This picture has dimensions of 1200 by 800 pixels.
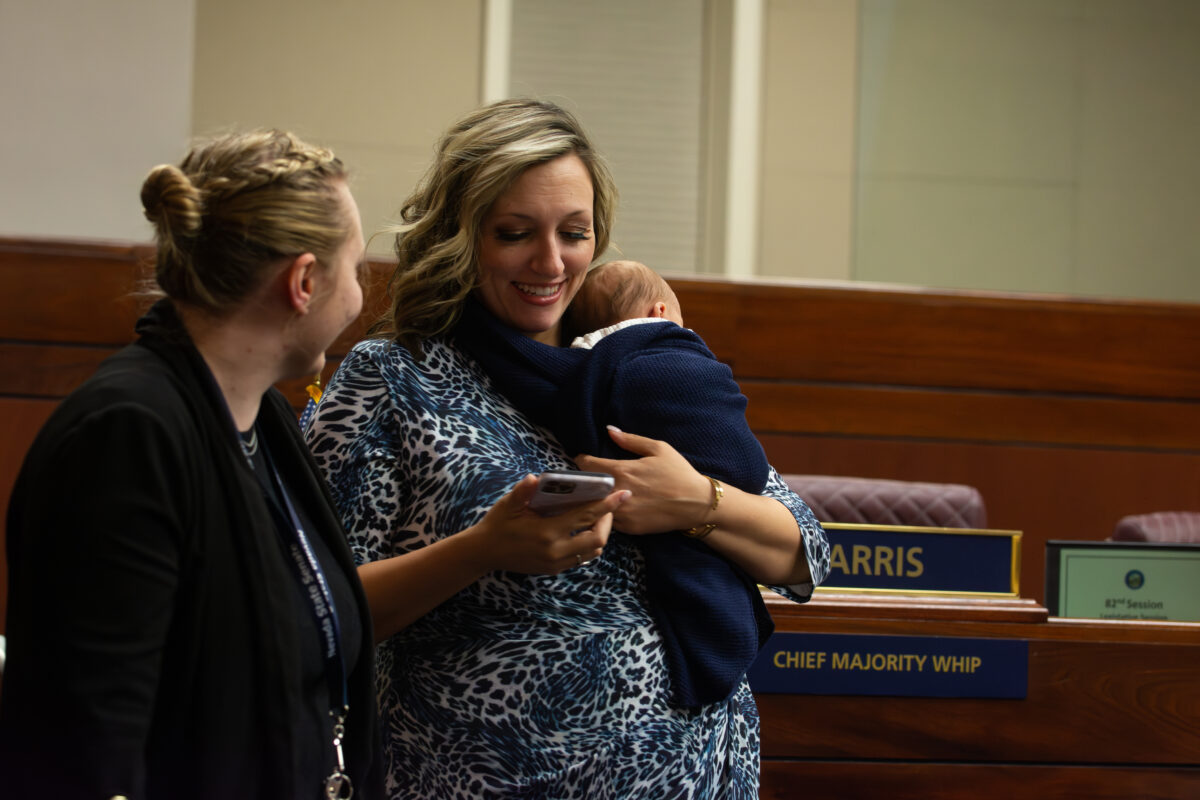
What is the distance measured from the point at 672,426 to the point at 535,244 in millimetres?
263

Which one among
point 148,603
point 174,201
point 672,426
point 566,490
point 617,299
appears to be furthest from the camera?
point 617,299

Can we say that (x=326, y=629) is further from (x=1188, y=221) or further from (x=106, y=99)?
(x=1188, y=221)

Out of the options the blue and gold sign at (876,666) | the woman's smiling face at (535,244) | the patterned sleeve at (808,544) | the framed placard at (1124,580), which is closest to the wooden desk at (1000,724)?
the blue and gold sign at (876,666)

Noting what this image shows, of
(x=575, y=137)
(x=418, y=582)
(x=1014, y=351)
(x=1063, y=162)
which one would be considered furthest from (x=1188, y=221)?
(x=418, y=582)

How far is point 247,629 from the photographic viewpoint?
83 cm

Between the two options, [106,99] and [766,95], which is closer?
[106,99]

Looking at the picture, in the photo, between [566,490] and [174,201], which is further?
[566,490]

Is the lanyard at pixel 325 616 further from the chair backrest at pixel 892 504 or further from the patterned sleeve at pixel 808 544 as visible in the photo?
the chair backrest at pixel 892 504

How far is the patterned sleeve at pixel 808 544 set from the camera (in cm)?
132

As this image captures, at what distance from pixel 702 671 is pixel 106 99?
2.95m

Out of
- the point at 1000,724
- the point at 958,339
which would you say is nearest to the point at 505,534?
the point at 1000,724

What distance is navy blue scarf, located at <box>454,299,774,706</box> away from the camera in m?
1.19

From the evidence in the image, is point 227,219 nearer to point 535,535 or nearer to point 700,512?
point 535,535

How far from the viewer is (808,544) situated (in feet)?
4.30
